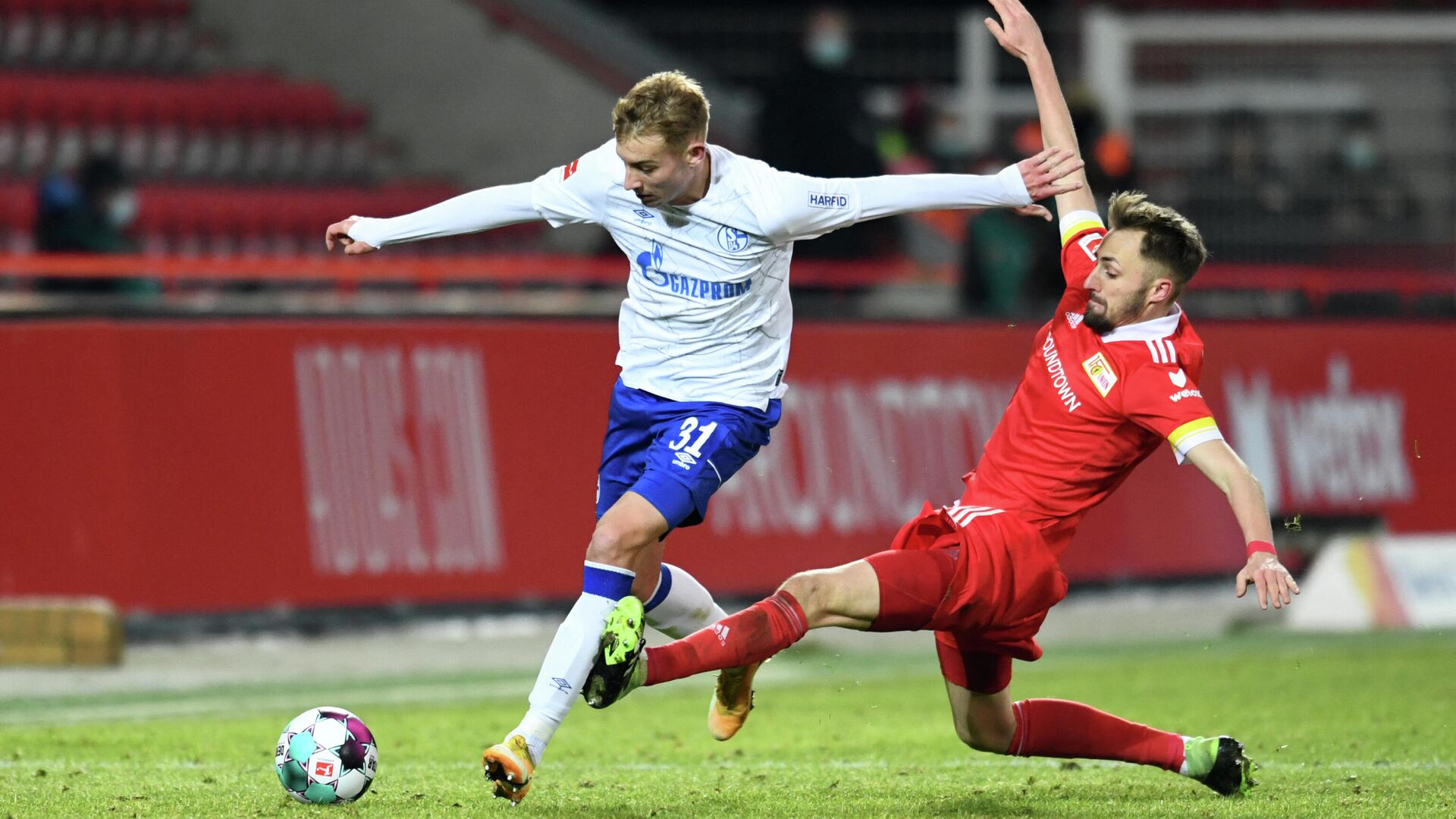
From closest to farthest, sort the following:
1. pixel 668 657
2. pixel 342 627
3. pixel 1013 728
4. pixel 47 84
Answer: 1. pixel 668 657
2. pixel 1013 728
3. pixel 342 627
4. pixel 47 84

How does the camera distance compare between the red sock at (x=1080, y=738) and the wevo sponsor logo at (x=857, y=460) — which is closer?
the red sock at (x=1080, y=738)

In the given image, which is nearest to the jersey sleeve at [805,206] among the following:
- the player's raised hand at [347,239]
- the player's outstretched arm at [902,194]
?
the player's outstretched arm at [902,194]

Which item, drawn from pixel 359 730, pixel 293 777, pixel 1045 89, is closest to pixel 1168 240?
pixel 1045 89

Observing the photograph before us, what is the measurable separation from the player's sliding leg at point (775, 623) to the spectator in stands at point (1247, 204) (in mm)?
13232

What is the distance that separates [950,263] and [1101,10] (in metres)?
3.29

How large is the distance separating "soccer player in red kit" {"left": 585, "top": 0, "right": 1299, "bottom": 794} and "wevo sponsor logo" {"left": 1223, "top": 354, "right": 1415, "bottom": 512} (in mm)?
8394

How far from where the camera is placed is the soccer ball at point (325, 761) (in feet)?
21.2

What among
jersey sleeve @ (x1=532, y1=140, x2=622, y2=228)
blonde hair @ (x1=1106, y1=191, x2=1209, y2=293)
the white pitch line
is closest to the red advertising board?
the white pitch line

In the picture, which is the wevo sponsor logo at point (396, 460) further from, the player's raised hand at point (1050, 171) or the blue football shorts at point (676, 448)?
the player's raised hand at point (1050, 171)

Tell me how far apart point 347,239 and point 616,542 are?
4.97 ft

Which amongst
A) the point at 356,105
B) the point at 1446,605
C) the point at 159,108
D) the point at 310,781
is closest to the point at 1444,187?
the point at 1446,605

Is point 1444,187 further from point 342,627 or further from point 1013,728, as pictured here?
point 1013,728

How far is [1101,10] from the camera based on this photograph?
19969 millimetres

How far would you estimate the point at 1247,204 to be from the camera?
A: 18797mm
